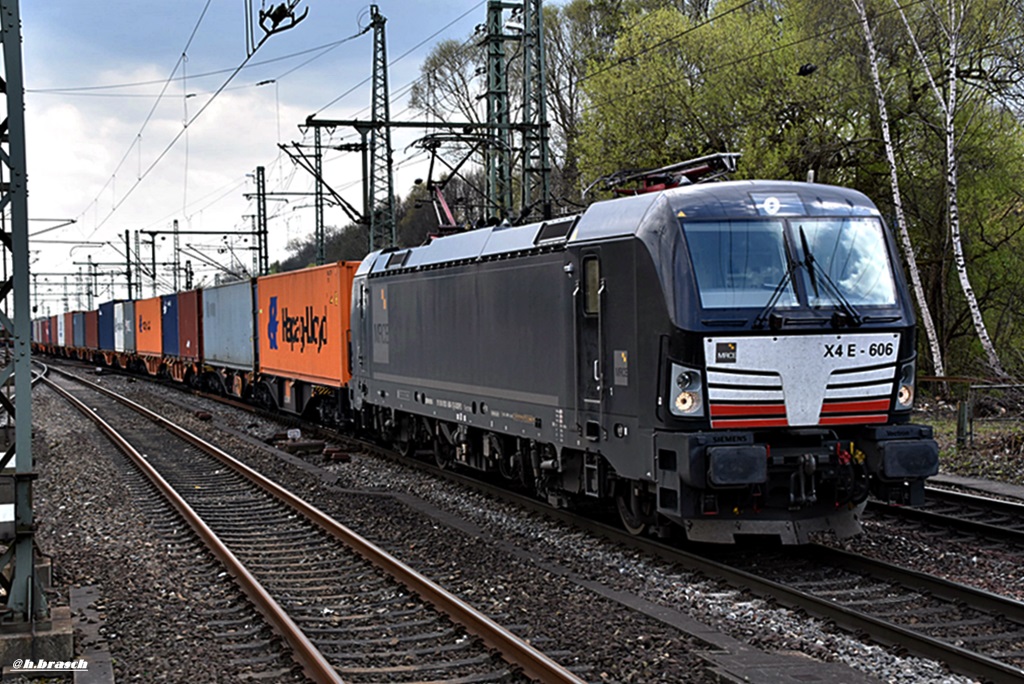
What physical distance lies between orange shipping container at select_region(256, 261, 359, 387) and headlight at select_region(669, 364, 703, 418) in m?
11.5

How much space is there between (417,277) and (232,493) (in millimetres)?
3738

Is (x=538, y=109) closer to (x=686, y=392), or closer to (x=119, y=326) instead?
(x=686, y=392)

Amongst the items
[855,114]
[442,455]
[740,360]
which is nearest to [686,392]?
[740,360]

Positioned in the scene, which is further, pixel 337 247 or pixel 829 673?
pixel 337 247

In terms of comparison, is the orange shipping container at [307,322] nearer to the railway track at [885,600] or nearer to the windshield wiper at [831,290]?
the railway track at [885,600]

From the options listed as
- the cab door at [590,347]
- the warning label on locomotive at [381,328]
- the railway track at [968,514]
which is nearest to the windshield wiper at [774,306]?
the cab door at [590,347]

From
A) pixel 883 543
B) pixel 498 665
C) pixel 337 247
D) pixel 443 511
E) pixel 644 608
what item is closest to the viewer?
pixel 498 665

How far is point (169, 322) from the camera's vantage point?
122 ft

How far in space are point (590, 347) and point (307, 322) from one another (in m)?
12.6

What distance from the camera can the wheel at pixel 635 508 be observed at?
391 inches

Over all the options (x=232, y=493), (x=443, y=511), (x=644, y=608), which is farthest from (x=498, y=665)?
(x=232, y=493)

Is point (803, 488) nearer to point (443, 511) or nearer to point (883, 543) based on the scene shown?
point (883, 543)

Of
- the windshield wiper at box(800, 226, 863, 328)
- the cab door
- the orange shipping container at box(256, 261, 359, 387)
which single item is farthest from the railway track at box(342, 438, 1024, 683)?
the orange shipping container at box(256, 261, 359, 387)

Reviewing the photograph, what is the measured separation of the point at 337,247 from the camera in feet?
274
